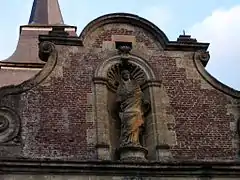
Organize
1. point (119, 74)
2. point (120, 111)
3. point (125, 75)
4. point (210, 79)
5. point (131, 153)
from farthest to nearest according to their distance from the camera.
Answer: point (210, 79)
point (119, 74)
point (125, 75)
point (120, 111)
point (131, 153)

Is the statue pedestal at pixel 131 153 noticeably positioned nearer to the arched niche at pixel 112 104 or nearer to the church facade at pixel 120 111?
the church facade at pixel 120 111

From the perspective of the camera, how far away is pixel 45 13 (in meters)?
21.8

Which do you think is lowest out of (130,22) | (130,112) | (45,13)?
(130,112)

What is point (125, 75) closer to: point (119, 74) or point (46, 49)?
point (119, 74)

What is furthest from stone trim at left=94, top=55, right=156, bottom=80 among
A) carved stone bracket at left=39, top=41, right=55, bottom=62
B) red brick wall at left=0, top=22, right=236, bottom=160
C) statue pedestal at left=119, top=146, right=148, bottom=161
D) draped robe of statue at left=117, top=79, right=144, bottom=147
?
statue pedestal at left=119, top=146, right=148, bottom=161

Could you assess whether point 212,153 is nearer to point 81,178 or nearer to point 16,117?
point 81,178

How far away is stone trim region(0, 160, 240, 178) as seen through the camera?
35.8ft

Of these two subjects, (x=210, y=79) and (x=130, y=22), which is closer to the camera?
(x=210, y=79)

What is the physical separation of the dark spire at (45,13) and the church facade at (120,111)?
8.53 metres

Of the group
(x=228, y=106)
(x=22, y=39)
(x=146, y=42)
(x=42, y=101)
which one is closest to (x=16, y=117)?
(x=42, y=101)

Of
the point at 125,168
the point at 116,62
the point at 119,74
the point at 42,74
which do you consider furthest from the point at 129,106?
the point at 42,74

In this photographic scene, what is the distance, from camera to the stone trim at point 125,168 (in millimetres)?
10922

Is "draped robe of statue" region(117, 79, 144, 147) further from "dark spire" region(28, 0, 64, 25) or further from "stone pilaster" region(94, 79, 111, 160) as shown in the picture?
"dark spire" region(28, 0, 64, 25)

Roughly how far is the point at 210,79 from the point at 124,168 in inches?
115
